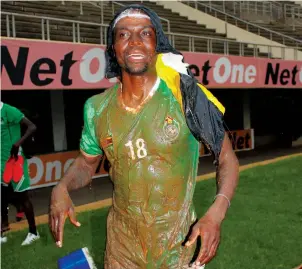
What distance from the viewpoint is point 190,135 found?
2156mm

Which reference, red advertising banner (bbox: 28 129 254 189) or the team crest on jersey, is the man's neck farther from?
red advertising banner (bbox: 28 129 254 189)

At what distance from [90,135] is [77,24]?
10034 mm

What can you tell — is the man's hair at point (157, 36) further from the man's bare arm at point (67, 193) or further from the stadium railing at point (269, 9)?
the stadium railing at point (269, 9)

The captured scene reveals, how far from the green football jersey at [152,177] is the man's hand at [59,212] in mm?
234

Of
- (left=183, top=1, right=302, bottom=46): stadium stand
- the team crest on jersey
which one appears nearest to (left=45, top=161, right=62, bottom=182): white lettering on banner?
the team crest on jersey

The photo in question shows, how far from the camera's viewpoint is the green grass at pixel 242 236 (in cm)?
534

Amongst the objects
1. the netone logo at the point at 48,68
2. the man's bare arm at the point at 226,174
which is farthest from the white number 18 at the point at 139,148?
the netone logo at the point at 48,68

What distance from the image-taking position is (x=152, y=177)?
2158mm

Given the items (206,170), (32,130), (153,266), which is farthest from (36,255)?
(206,170)

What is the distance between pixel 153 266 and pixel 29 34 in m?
10.6

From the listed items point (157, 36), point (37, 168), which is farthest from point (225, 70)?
point (157, 36)

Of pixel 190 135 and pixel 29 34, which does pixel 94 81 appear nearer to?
pixel 29 34

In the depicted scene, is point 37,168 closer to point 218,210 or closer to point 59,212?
point 59,212

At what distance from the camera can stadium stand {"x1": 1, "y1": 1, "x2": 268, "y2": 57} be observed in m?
11.9
